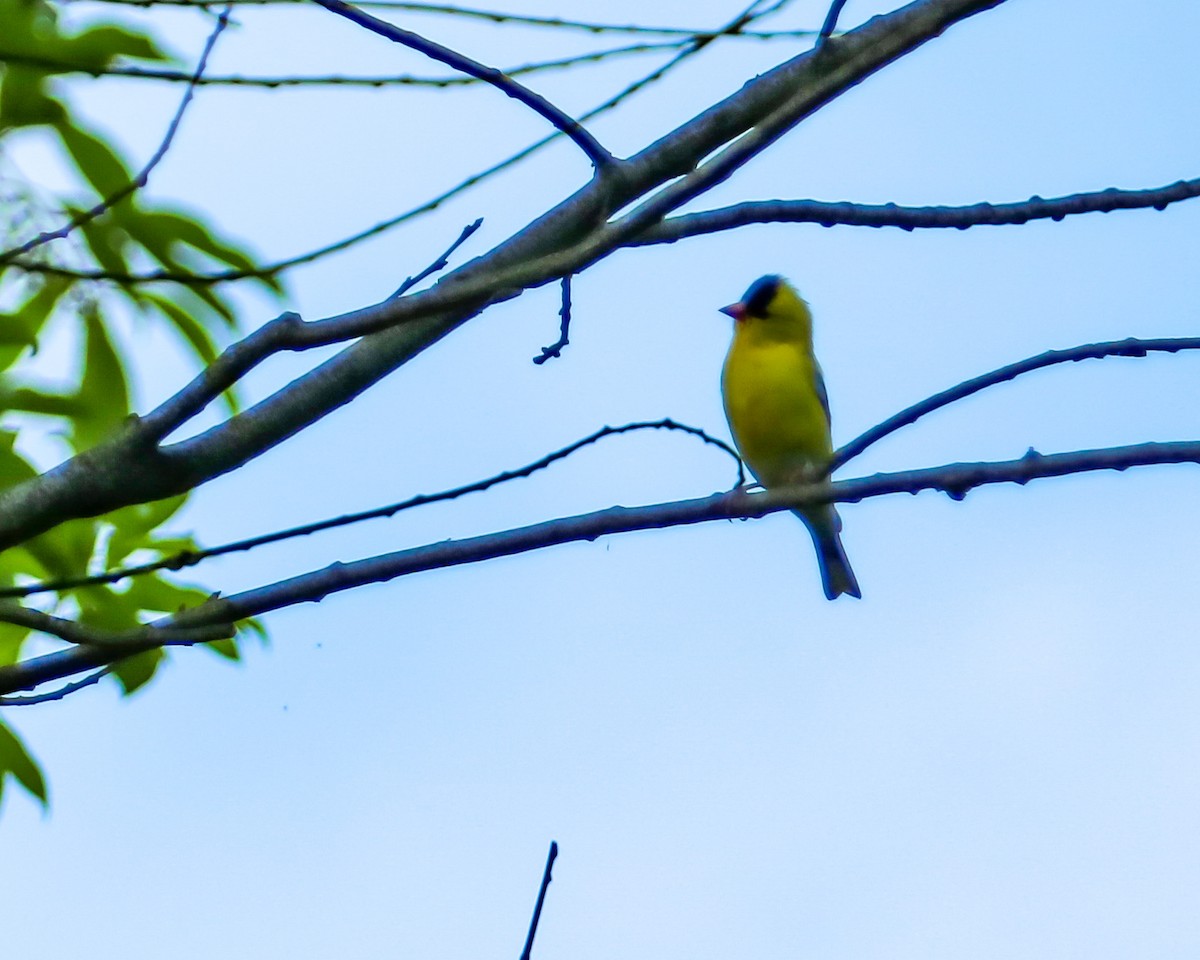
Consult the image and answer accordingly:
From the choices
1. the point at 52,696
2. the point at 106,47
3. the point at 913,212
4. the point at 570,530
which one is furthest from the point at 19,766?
the point at 913,212

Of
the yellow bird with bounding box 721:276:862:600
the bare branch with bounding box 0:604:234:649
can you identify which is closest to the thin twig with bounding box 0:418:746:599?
the bare branch with bounding box 0:604:234:649

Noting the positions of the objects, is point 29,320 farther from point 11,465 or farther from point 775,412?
point 775,412

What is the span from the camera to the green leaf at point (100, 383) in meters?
2.03

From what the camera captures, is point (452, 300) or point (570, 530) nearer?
A: point (452, 300)

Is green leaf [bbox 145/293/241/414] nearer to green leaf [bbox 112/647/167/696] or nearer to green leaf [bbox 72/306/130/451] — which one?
green leaf [bbox 72/306/130/451]

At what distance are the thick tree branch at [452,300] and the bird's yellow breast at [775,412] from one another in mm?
2878

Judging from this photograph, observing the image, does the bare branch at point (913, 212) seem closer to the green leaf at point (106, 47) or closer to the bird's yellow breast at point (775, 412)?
the green leaf at point (106, 47)

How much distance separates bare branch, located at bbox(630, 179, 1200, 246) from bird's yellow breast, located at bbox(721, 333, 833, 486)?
9.96 ft

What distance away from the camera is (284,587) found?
1964 millimetres

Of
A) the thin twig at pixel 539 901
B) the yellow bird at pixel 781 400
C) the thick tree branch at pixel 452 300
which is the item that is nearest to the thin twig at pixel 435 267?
the thick tree branch at pixel 452 300

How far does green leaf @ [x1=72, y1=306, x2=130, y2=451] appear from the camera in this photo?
6.66ft

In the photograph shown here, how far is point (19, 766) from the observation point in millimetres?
Answer: 2146

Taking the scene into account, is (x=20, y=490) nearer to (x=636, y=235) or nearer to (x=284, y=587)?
(x=284, y=587)

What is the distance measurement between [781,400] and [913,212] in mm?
3117
